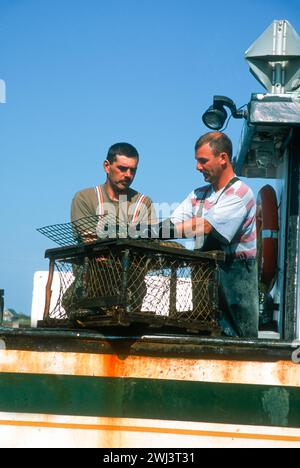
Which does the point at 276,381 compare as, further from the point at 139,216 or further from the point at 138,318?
the point at 139,216

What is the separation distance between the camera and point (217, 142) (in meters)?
5.07

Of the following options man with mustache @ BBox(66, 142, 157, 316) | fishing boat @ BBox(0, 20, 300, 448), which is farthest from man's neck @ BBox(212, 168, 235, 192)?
fishing boat @ BBox(0, 20, 300, 448)

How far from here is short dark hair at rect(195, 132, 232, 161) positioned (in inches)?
200

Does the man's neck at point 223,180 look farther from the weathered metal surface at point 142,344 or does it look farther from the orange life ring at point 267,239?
the weathered metal surface at point 142,344

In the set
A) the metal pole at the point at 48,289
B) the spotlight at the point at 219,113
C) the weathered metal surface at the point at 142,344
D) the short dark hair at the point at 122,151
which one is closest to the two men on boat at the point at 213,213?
the short dark hair at the point at 122,151

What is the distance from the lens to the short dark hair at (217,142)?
5.07 meters

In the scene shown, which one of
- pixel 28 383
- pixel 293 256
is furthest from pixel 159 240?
pixel 28 383

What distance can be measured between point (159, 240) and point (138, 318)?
2.02 feet

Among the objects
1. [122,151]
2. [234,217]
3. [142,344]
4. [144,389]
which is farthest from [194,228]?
[144,389]

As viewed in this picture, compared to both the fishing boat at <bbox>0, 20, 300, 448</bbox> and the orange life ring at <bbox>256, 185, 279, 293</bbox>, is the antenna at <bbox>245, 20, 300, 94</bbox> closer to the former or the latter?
the orange life ring at <bbox>256, 185, 279, 293</bbox>

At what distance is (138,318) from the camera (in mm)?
4141

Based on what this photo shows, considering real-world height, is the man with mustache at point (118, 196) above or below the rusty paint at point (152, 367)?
above

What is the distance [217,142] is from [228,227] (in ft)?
1.96

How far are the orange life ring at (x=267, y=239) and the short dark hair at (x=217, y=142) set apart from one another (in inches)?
27.4
